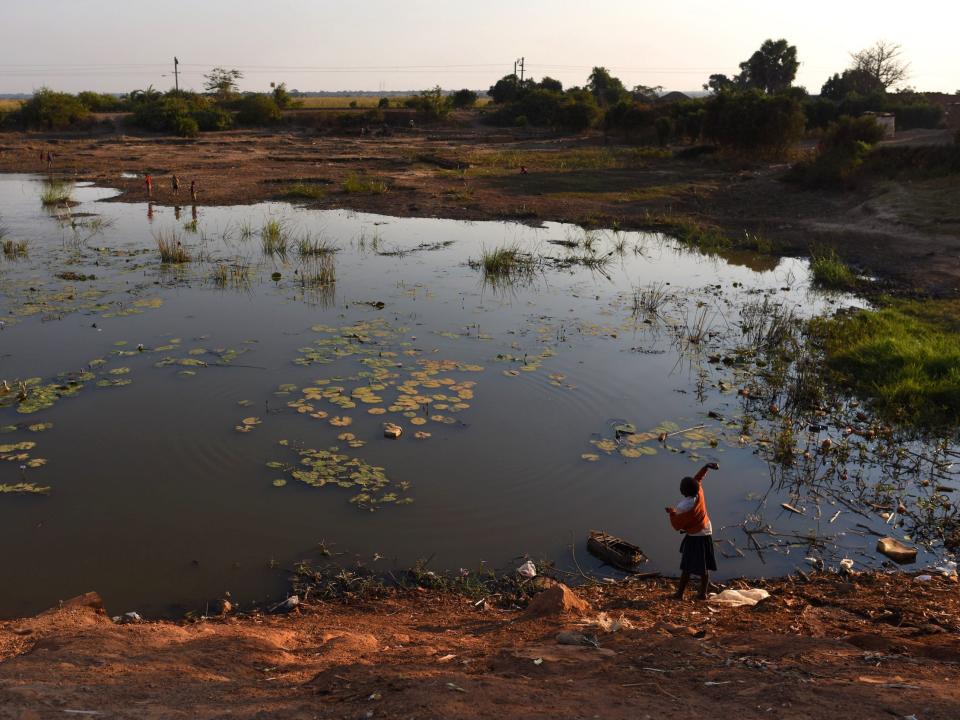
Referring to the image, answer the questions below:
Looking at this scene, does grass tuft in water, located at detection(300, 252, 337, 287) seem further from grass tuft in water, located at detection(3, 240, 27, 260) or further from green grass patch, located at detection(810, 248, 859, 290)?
green grass patch, located at detection(810, 248, 859, 290)

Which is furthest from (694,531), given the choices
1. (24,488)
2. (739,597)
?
(24,488)

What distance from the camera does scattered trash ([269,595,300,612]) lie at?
489 cm

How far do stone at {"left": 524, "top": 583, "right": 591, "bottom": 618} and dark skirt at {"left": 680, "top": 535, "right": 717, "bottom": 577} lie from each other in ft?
2.69

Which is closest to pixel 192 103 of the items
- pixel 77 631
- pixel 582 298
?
pixel 582 298

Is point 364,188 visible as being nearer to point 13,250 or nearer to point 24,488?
point 13,250

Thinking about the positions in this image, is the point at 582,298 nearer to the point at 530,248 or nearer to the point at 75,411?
the point at 530,248

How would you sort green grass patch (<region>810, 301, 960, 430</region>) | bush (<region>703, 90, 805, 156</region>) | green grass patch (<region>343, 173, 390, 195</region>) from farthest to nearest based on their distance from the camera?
bush (<region>703, 90, 805, 156</region>), green grass patch (<region>343, 173, 390, 195</region>), green grass patch (<region>810, 301, 960, 430</region>)

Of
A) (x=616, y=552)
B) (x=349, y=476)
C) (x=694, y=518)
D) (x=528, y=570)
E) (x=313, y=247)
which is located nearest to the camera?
(x=694, y=518)

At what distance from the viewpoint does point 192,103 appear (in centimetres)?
4794

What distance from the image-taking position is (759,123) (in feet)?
93.0

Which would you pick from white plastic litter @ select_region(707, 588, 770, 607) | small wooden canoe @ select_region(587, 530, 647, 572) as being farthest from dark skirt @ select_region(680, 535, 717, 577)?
small wooden canoe @ select_region(587, 530, 647, 572)

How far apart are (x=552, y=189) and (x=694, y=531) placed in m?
20.4

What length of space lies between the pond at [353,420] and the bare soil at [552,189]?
359 centimetres

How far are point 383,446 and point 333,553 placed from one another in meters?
1.70
